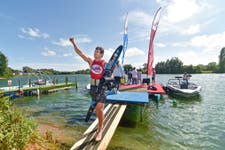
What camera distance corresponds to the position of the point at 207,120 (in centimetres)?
1101

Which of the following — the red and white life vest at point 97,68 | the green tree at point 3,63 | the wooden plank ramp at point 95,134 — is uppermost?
the green tree at point 3,63

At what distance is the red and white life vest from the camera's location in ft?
13.9

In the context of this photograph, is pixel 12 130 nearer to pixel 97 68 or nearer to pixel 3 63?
pixel 97 68

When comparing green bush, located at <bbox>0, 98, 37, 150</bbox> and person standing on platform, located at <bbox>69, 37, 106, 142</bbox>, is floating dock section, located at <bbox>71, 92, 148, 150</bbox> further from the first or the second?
green bush, located at <bbox>0, 98, 37, 150</bbox>

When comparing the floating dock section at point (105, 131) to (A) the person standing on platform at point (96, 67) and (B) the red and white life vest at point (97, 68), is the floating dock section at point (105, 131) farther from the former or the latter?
(B) the red and white life vest at point (97, 68)

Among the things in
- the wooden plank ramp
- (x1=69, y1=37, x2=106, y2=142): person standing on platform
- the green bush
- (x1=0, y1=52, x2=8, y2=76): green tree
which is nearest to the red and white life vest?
(x1=69, y1=37, x2=106, y2=142): person standing on platform

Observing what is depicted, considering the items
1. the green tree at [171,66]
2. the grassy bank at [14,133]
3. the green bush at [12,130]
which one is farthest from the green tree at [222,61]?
the green bush at [12,130]

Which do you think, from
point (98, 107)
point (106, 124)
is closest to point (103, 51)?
point (98, 107)

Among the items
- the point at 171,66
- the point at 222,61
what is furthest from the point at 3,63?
the point at 222,61

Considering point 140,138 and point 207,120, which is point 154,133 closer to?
point 140,138

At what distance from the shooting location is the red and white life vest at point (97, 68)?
424cm

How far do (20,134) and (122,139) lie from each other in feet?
15.0

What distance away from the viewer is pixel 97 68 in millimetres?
A: 4246

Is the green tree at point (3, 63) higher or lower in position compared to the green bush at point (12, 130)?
higher
